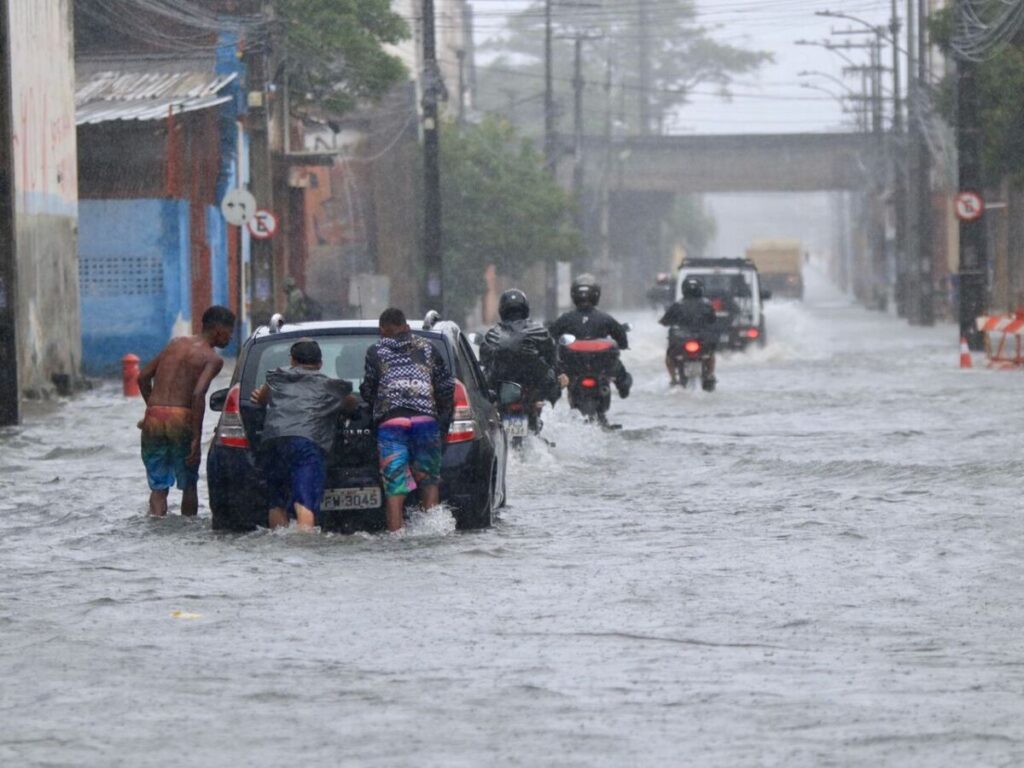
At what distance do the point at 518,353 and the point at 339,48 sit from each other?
27.3m

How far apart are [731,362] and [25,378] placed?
1416 centimetres

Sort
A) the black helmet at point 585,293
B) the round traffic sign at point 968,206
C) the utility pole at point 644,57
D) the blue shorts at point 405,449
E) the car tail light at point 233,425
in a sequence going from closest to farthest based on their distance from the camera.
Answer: the blue shorts at point 405,449
the car tail light at point 233,425
the black helmet at point 585,293
the round traffic sign at point 968,206
the utility pole at point 644,57

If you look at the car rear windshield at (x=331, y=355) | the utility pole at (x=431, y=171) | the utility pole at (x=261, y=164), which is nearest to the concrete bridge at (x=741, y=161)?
the utility pole at (x=431, y=171)

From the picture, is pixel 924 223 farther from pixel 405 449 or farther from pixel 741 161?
pixel 405 449

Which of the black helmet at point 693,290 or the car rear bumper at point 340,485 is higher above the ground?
the black helmet at point 693,290

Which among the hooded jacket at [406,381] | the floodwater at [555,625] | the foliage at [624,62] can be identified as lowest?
the floodwater at [555,625]

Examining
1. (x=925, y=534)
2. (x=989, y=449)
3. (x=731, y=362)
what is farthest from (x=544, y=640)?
(x=731, y=362)

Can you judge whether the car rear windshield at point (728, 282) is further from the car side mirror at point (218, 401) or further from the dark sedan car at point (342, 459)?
the dark sedan car at point (342, 459)

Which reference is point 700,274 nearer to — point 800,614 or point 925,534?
point 925,534

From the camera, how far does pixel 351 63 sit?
146 ft

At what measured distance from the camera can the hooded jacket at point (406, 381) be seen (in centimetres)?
1290

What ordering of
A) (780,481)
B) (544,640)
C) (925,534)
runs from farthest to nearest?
(780,481)
(925,534)
(544,640)

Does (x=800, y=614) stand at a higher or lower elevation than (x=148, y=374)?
lower

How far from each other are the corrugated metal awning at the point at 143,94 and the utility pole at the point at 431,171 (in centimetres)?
346
